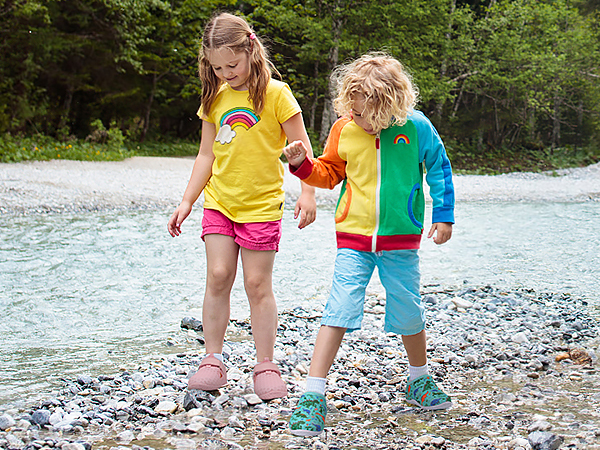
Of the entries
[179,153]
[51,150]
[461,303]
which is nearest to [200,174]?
[461,303]

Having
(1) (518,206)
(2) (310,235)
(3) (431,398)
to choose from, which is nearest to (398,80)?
(3) (431,398)

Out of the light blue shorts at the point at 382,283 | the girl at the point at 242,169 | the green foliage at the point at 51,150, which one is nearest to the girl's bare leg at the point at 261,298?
the girl at the point at 242,169

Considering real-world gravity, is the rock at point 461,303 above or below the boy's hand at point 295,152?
below

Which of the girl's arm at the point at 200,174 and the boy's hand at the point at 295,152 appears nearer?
the boy's hand at the point at 295,152

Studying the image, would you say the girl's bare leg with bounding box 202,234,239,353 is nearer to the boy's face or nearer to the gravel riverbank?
the boy's face

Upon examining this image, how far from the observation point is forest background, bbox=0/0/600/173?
1934cm

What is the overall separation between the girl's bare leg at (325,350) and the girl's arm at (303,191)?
0.50m

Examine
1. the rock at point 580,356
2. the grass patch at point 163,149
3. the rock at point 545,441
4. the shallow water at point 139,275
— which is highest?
the grass patch at point 163,149

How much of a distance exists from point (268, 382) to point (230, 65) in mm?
1429

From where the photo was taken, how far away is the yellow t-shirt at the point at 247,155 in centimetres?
289

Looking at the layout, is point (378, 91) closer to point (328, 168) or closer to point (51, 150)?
point (328, 168)

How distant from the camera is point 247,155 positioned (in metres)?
2.89

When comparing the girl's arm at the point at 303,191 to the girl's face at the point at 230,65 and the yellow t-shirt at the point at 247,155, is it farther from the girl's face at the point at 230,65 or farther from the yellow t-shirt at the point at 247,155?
the girl's face at the point at 230,65

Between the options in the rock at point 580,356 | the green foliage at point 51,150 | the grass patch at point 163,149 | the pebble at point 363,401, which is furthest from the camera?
the grass patch at point 163,149
